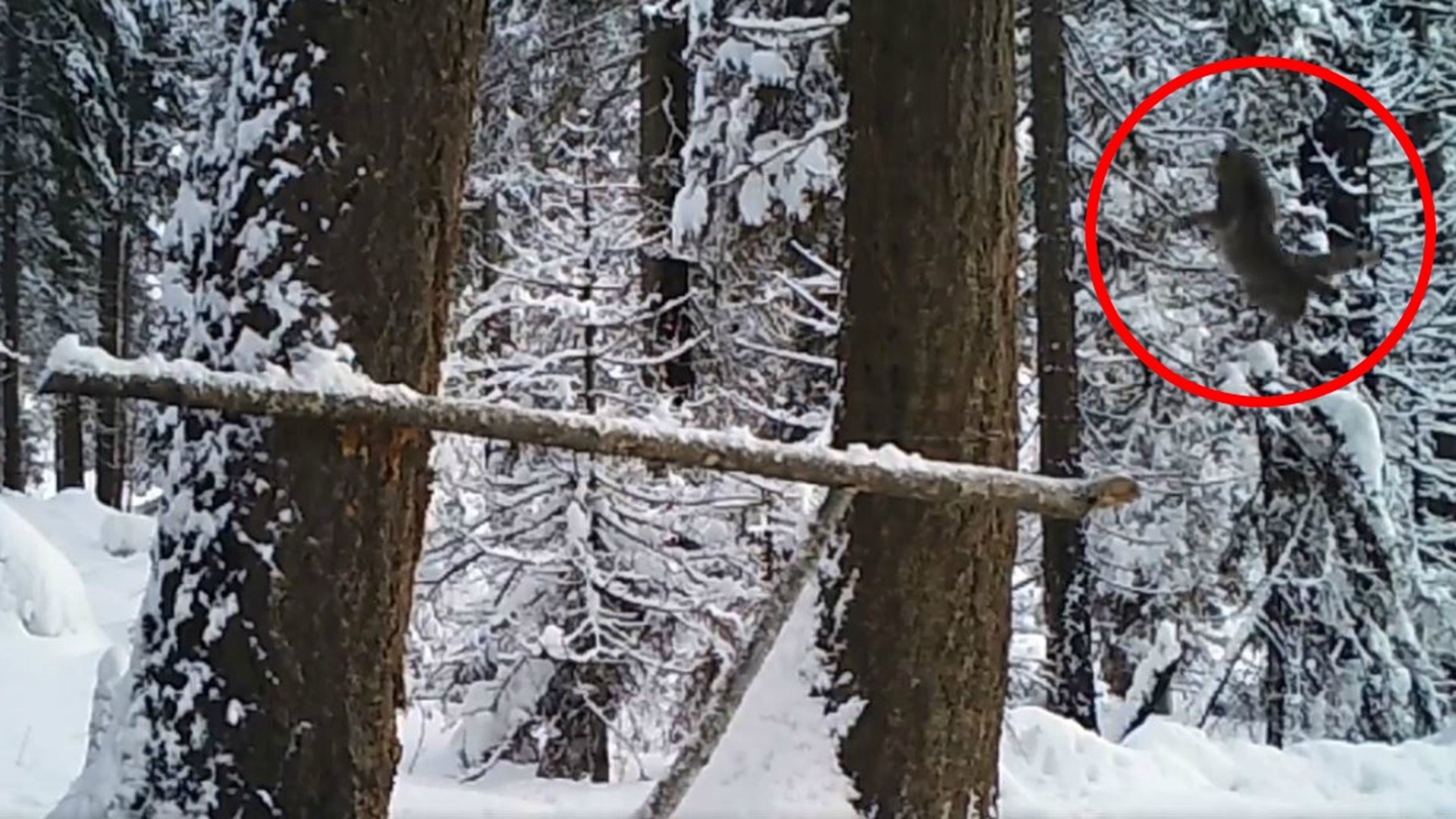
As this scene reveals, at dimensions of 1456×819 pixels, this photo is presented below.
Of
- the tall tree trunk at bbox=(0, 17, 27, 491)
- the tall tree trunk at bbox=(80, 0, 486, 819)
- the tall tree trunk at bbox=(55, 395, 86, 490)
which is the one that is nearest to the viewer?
the tall tree trunk at bbox=(80, 0, 486, 819)

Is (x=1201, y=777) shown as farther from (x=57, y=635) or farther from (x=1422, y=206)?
(x=57, y=635)

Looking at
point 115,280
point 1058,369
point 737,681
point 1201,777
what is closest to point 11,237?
point 115,280

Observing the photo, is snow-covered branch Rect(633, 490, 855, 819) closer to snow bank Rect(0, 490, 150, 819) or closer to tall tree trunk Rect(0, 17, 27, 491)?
snow bank Rect(0, 490, 150, 819)

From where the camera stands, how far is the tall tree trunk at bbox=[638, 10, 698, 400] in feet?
25.2

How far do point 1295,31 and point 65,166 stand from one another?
44.0 feet

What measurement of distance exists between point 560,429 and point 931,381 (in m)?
1.16

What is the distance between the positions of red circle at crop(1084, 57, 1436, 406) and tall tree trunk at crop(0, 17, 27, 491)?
455 inches

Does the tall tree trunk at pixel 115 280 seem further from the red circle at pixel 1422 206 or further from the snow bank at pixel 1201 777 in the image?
the snow bank at pixel 1201 777

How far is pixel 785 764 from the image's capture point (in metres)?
3.19

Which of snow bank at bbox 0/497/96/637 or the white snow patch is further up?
the white snow patch

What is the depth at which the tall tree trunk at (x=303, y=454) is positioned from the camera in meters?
2.34

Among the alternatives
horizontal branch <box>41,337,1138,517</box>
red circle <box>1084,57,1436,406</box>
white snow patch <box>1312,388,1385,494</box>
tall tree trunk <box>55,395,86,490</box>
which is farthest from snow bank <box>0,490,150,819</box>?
white snow patch <box>1312,388,1385,494</box>

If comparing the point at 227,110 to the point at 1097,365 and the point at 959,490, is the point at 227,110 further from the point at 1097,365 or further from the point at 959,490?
the point at 1097,365

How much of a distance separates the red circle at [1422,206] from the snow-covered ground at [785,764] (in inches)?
96.2
